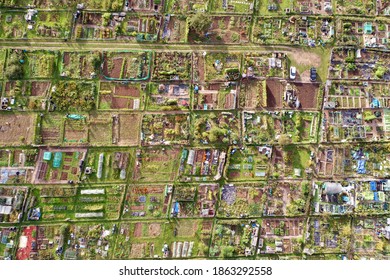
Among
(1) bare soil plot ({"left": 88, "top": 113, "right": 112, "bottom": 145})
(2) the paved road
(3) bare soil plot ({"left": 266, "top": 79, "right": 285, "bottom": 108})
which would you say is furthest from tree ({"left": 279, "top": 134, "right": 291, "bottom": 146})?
(1) bare soil plot ({"left": 88, "top": 113, "right": 112, "bottom": 145})

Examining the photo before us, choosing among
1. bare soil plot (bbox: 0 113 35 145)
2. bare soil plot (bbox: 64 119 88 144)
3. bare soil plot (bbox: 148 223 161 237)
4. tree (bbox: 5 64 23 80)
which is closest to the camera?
tree (bbox: 5 64 23 80)

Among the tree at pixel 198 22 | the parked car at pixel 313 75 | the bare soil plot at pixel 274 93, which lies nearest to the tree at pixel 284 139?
the bare soil plot at pixel 274 93

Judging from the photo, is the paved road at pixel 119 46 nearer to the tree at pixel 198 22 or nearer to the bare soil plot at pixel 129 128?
the tree at pixel 198 22

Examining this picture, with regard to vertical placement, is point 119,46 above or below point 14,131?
above

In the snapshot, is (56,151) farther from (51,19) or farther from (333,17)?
(333,17)

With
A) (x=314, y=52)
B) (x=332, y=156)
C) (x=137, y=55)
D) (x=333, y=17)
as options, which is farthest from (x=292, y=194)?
(x=137, y=55)

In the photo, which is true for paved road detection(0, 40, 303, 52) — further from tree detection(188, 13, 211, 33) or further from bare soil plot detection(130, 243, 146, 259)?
bare soil plot detection(130, 243, 146, 259)

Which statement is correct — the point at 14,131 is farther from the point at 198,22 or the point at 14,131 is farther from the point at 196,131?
the point at 198,22

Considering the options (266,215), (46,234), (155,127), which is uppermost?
(155,127)

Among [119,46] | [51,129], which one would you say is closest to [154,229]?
[51,129]
